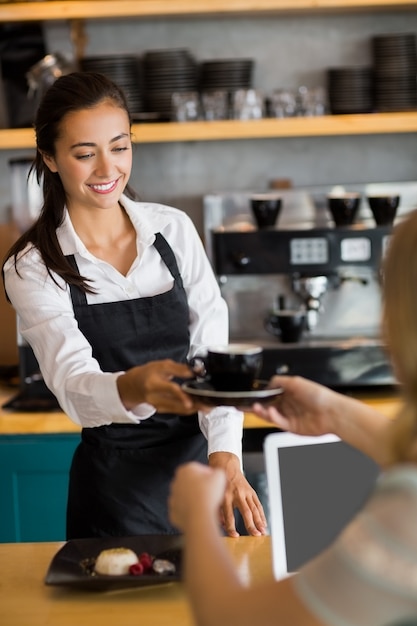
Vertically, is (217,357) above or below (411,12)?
below

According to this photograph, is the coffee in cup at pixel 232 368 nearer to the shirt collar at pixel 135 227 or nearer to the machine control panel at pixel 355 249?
the shirt collar at pixel 135 227

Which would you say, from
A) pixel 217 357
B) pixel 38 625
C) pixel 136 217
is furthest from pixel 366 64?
pixel 38 625

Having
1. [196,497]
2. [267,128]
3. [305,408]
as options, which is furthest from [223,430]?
[267,128]

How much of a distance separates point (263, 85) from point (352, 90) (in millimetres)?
379

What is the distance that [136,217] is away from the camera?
2422 millimetres

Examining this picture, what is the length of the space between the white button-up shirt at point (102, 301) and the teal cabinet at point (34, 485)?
3.19ft

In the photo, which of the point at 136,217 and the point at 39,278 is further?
the point at 136,217

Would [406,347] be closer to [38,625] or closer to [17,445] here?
[38,625]

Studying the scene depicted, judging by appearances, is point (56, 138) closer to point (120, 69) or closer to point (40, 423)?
point (40, 423)

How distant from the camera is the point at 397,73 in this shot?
12.4 ft

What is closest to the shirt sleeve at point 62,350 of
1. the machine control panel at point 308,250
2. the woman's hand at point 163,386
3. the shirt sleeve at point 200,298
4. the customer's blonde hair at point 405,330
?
the woman's hand at point 163,386

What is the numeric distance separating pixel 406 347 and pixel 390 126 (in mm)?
2701

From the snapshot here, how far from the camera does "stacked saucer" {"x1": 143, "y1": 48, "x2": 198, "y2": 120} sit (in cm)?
379

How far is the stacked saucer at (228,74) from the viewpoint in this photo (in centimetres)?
380
